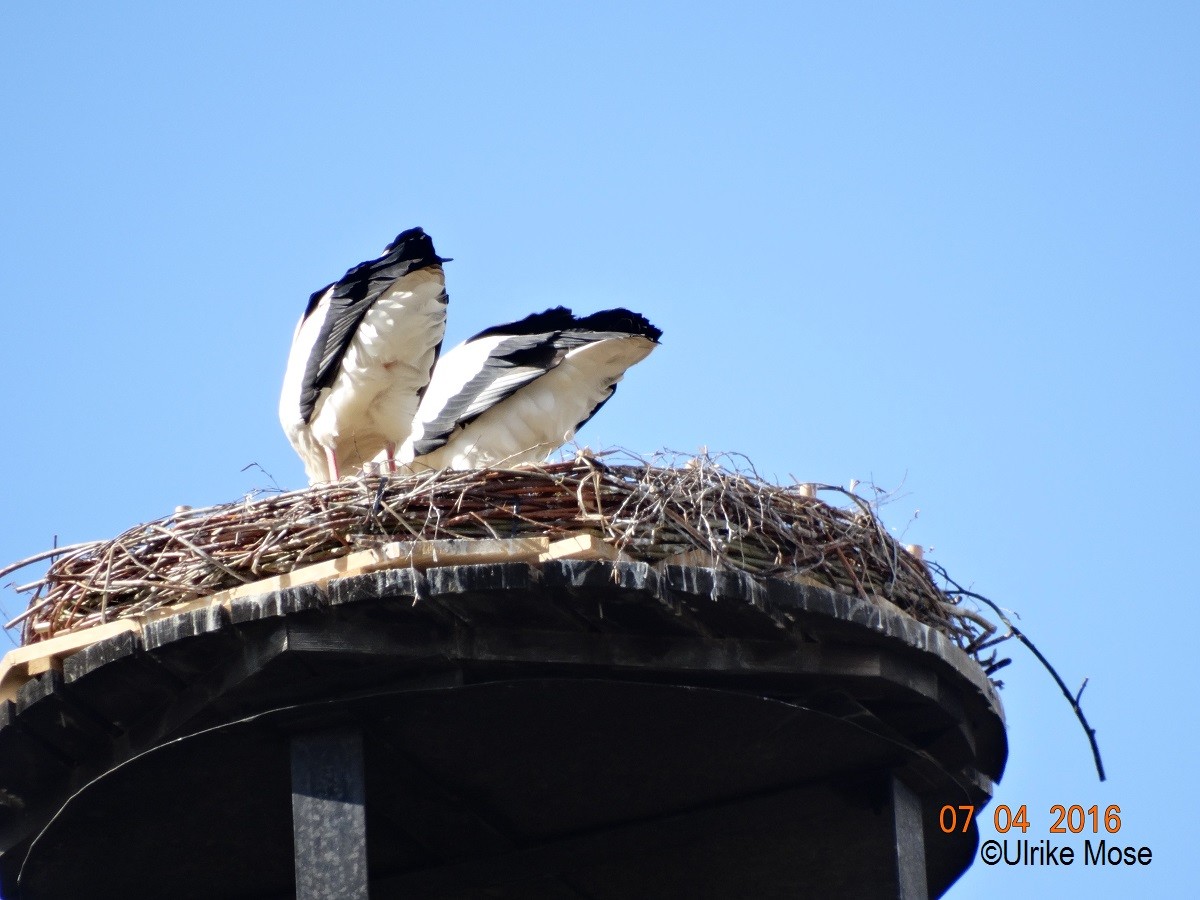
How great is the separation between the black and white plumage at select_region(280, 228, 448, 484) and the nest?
1.81m

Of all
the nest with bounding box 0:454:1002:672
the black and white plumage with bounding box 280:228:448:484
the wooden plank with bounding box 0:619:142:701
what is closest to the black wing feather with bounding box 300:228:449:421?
the black and white plumage with bounding box 280:228:448:484

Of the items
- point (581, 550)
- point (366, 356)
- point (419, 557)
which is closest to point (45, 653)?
point (419, 557)

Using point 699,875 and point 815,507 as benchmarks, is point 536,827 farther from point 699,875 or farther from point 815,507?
point 815,507

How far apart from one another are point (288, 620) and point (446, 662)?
638mm

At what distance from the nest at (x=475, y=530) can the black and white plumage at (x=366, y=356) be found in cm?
181

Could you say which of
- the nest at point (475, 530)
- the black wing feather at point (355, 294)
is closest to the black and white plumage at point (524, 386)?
the black wing feather at point (355, 294)

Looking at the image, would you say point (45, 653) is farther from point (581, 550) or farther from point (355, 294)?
point (355, 294)

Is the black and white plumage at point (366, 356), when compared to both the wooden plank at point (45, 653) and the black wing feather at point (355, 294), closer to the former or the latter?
the black wing feather at point (355, 294)

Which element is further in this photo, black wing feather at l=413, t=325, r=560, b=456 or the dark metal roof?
black wing feather at l=413, t=325, r=560, b=456

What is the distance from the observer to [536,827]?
941 centimetres

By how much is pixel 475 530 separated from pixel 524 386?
2.59 m

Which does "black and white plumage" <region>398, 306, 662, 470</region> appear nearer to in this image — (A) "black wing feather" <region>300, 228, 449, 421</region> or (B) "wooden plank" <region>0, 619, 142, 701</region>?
(A) "black wing feather" <region>300, 228, 449, 421</region>

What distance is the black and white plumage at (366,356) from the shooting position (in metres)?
10.4

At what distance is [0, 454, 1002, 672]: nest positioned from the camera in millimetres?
8227
